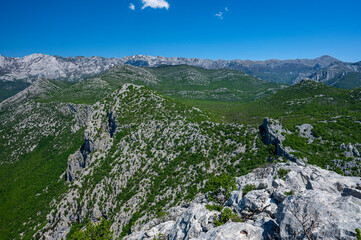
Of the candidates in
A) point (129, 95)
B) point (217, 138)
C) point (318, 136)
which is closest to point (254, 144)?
point (217, 138)

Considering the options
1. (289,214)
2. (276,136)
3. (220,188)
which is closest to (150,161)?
(220,188)

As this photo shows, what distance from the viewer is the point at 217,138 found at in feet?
180

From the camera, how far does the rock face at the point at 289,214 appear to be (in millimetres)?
12742

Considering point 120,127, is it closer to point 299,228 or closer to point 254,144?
point 254,144

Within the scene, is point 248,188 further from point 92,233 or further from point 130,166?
point 130,166

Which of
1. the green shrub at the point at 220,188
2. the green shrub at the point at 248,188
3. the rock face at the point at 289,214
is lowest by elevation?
the green shrub at the point at 220,188

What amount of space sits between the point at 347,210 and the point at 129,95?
271ft

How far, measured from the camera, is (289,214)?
46.6 feet

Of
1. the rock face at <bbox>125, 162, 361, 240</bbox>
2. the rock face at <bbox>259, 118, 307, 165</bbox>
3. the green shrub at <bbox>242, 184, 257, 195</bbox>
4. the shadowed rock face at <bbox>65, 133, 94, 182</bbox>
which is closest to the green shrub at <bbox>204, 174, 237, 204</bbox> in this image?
the rock face at <bbox>125, 162, 361, 240</bbox>

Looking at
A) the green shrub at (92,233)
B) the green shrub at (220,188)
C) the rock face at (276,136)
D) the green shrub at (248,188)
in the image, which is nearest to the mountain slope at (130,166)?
the rock face at (276,136)

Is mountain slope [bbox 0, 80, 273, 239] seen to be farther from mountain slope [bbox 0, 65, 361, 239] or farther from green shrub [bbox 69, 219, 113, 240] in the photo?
green shrub [bbox 69, 219, 113, 240]

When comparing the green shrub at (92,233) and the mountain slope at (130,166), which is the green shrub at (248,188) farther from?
the green shrub at (92,233)

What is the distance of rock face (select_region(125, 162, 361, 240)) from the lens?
12742 mm

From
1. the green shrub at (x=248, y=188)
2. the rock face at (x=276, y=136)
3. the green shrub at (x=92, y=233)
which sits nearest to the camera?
the green shrub at (x=248, y=188)
